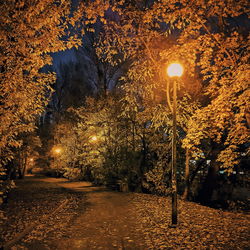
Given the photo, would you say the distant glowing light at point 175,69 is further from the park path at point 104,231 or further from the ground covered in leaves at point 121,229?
the park path at point 104,231

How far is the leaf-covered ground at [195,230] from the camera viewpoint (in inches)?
245

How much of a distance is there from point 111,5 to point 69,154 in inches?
977

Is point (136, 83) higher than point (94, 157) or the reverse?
higher

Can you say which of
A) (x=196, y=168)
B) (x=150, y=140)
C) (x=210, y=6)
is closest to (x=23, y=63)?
(x=210, y=6)

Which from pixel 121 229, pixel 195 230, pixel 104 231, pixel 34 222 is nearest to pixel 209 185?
pixel 195 230

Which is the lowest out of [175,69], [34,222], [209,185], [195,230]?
[34,222]

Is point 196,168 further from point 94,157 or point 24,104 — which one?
point 24,104

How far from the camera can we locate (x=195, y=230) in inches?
291

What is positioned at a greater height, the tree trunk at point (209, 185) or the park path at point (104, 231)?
the tree trunk at point (209, 185)

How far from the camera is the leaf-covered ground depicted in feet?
20.4

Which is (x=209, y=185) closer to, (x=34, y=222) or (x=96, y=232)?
(x=96, y=232)

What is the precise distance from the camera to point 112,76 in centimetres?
2892

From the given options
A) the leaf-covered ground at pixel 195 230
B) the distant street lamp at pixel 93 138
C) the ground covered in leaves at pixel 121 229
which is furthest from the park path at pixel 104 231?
the distant street lamp at pixel 93 138

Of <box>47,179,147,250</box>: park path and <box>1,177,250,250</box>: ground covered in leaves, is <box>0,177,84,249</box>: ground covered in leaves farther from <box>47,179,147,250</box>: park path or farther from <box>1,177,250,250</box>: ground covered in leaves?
<box>47,179,147,250</box>: park path
